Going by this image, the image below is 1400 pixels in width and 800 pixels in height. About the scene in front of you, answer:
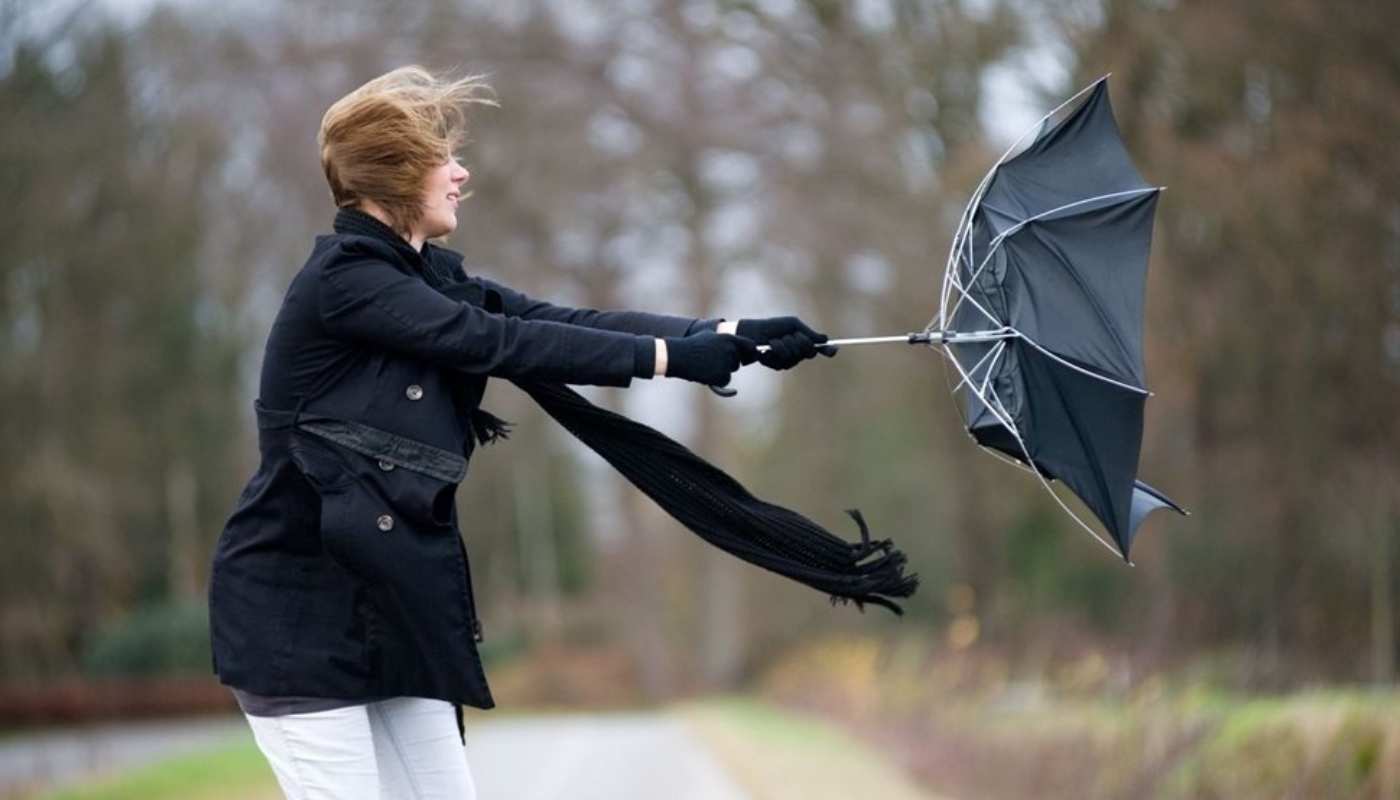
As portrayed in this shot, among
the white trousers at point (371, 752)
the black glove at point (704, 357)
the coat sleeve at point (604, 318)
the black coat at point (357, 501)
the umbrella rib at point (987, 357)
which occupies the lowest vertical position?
the white trousers at point (371, 752)

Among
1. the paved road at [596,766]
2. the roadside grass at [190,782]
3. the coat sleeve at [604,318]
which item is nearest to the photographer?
the coat sleeve at [604,318]

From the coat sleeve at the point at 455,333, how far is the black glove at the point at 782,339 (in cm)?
36

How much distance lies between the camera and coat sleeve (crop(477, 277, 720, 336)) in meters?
4.54

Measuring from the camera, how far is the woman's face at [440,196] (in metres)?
4.13

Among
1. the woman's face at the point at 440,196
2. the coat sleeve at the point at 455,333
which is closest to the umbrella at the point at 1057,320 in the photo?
the coat sleeve at the point at 455,333

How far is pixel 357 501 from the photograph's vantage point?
151 inches

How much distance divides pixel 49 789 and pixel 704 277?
23.1 meters

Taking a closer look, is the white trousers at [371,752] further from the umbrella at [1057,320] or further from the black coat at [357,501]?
the umbrella at [1057,320]

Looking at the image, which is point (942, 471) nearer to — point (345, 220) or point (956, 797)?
point (956, 797)

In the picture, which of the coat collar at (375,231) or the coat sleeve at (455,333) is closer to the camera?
the coat sleeve at (455,333)

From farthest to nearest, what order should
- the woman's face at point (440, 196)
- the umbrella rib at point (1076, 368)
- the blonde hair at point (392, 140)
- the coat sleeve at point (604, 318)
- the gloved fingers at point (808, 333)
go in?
the umbrella rib at point (1076, 368) → the coat sleeve at point (604, 318) → the gloved fingers at point (808, 333) → the woman's face at point (440, 196) → the blonde hair at point (392, 140)

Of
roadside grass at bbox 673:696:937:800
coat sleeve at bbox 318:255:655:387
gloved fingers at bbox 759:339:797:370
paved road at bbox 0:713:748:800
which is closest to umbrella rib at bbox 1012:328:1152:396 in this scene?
gloved fingers at bbox 759:339:797:370

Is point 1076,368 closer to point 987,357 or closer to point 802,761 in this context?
point 987,357

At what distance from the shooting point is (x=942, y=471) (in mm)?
27609
